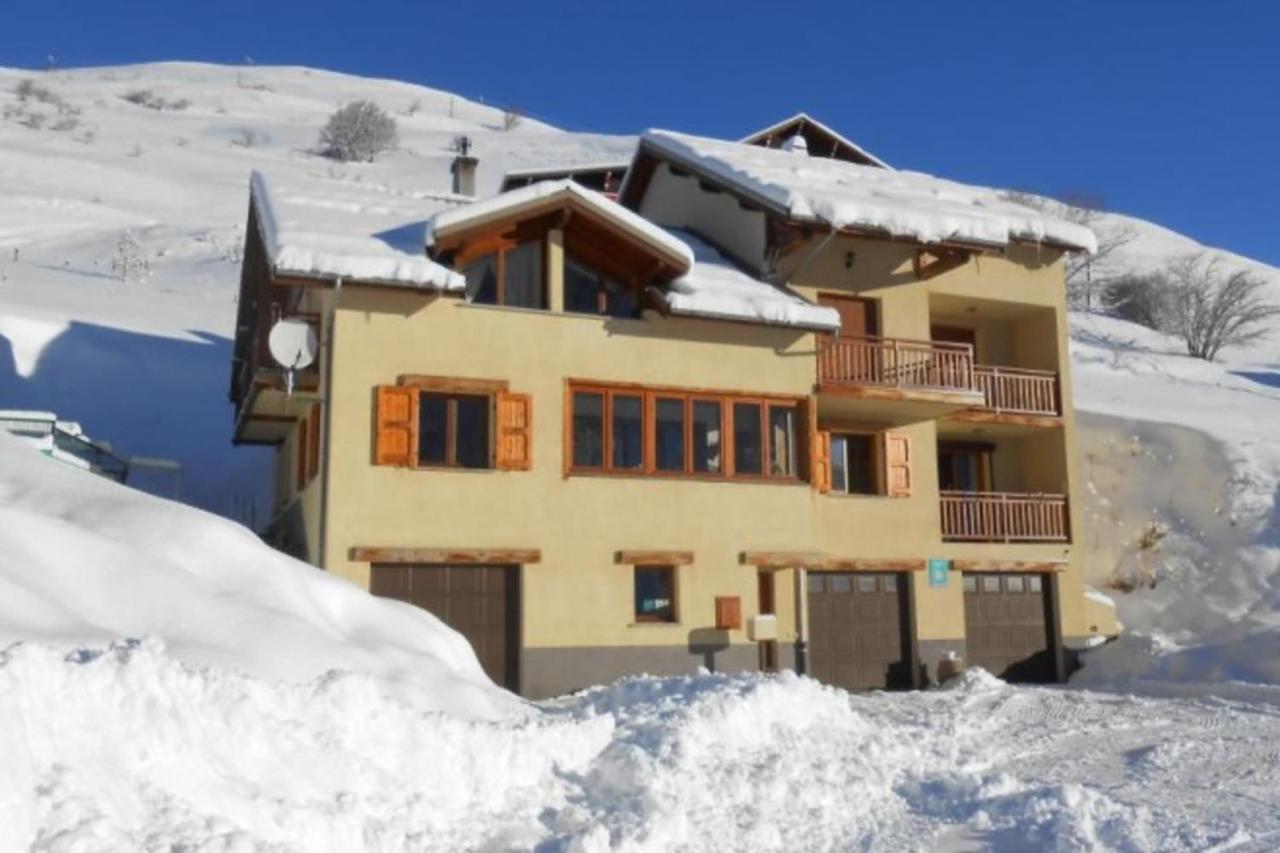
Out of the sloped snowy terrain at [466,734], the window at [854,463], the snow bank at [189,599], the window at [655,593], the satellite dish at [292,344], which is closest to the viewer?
the sloped snowy terrain at [466,734]

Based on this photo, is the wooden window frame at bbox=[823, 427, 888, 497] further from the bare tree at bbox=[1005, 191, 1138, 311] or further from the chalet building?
the bare tree at bbox=[1005, 191, 1138, 311]

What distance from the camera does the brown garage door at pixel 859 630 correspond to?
20875mm

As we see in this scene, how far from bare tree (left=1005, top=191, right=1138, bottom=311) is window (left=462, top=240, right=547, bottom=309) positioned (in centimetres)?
3431

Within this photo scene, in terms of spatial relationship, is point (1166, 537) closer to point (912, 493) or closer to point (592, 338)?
point (912, 493)

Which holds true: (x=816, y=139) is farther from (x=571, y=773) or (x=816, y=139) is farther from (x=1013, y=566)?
(x=571, y=773)

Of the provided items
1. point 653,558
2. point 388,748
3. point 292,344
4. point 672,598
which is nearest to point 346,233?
point 292,344

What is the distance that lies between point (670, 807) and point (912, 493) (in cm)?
1413

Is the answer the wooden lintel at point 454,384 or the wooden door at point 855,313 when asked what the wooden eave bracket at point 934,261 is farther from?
the wooden lintel at point 454,384

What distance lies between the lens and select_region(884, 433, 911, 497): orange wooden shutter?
21.6 meters

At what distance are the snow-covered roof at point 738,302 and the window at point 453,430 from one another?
10.7ft

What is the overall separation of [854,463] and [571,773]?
46.1 ft

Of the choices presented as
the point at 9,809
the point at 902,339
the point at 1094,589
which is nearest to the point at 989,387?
the point at 902,339

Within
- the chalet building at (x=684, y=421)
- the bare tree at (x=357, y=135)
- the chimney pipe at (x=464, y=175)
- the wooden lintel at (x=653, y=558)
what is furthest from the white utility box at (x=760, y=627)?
the bare tree at (x=357, y=135)

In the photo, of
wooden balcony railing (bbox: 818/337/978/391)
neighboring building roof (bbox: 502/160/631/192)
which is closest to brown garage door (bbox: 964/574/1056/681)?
wooden balcony railing (bbox: 818/337/978/391)
